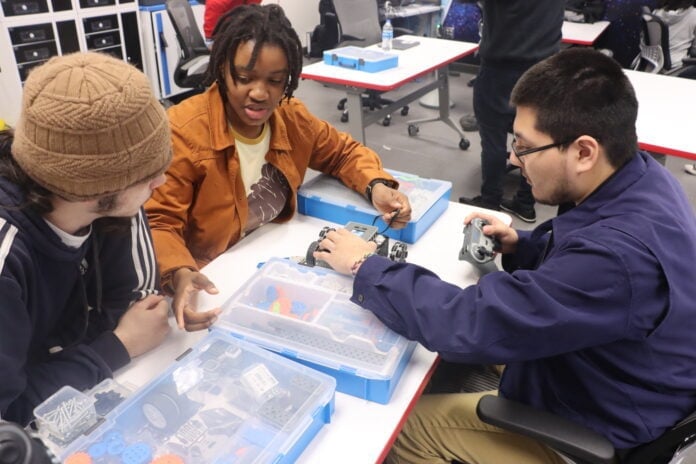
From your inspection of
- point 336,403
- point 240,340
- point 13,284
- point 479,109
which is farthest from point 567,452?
point 479,109

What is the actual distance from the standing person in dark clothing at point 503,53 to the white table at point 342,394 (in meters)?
1.13

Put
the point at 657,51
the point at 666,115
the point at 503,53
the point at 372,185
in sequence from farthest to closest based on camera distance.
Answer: the point at 657,51, the point at 503,53, the point at 666,115, the point at 372,185

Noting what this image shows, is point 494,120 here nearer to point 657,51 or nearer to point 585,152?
point 585,152

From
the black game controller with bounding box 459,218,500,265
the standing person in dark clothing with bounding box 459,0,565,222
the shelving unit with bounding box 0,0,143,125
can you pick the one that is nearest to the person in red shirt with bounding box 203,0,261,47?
the shelving unit with bounding box 0,0,143,125

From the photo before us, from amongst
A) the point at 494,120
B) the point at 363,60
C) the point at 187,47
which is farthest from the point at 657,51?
the point at 187,47

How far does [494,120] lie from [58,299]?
7.78 feet

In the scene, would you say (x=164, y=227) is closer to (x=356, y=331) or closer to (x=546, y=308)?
(x=356, y=331)

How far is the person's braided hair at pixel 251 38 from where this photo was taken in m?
1.37

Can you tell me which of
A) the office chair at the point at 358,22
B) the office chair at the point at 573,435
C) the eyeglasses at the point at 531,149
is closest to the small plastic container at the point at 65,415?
the office chair at the point at 573,435

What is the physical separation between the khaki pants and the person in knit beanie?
614 millimetres

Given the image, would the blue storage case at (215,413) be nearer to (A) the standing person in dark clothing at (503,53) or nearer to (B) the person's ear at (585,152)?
(B) the person's ear at (585,152)

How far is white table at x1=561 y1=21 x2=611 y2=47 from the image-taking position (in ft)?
13.9

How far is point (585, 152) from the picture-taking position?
1.10m

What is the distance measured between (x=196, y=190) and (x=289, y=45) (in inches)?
17.7
